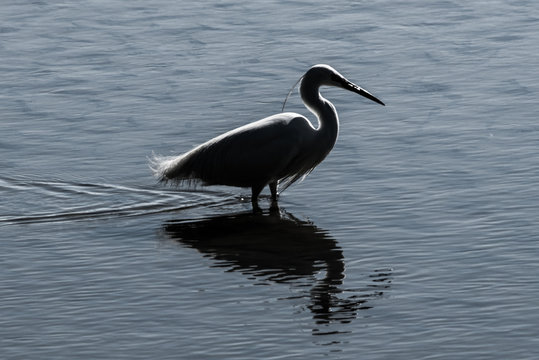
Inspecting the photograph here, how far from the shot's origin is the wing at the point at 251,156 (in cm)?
1205

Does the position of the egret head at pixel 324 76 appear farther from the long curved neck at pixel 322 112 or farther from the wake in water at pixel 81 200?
the wake in water at pixel 81 200

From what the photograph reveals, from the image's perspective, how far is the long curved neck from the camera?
12305 mm

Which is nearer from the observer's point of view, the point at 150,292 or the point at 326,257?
the point at 150,292

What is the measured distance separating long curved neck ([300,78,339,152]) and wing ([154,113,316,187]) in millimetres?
130

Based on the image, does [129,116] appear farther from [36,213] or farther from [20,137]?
[36,213]

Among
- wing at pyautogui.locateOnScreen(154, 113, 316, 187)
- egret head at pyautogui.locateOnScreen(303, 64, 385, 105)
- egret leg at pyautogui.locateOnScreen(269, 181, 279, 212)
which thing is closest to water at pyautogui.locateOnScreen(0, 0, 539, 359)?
egret leg at pyautogui.locateOnScreen(269, 181, 279, 212)

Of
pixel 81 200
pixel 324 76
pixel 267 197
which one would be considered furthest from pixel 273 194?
pixel 81 200

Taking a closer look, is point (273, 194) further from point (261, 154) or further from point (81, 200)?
point (81, 200)

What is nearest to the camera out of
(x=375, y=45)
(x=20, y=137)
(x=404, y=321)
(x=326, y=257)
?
(x=404, y=321)

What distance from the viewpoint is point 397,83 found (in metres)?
16.2

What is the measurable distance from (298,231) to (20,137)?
4.19 metres

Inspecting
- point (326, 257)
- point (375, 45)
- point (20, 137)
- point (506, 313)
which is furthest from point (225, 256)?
point (375, 45)

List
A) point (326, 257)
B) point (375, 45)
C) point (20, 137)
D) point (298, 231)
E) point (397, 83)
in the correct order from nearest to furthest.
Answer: point (326, 257), point (298, 231), point (20, 137), point (397, 83), point (375, 45)

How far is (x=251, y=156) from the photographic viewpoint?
12023 mm
